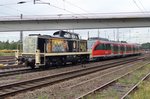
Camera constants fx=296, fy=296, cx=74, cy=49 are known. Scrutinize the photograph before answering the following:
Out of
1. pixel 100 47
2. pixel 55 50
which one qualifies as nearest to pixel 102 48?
pixel 100 47

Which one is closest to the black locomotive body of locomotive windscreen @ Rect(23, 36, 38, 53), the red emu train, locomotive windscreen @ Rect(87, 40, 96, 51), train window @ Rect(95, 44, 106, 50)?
locomotive windscreen @ Rect(23, 36, 38, 53)

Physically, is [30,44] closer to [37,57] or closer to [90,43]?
[37,57]

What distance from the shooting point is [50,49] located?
25266mm

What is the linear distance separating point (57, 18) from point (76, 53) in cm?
1786

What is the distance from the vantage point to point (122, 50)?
52.2m

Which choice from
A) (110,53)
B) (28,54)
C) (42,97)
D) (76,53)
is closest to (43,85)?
(42,97)

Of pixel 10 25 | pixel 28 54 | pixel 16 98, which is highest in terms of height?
pixel 10 25

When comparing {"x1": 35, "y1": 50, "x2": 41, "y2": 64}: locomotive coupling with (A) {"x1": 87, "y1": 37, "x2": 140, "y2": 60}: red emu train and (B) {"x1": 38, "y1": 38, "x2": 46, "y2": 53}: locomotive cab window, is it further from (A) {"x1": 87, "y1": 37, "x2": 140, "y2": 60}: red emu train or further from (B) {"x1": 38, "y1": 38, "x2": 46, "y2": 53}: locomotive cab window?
(A) {"x1": 87, "y1": 37, "x2": 140, "y2": 60}: red emu train

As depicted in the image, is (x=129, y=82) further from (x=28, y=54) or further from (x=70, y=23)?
(x=70, y=23)

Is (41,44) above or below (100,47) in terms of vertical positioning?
above

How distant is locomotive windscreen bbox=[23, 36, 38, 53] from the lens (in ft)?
79.3

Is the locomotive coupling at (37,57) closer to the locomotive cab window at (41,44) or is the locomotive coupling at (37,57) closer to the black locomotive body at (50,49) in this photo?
the black locomotive body at (50,49)

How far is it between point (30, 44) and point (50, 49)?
182cm

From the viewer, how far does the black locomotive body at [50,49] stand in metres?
23.6
